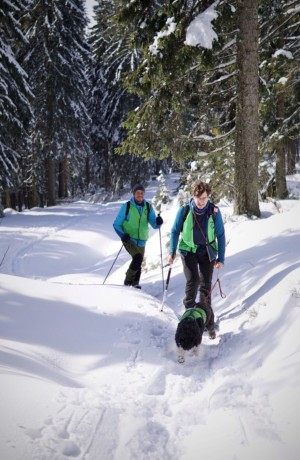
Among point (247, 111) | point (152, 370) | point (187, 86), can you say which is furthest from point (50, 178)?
point (152, 370)

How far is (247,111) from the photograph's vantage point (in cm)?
828

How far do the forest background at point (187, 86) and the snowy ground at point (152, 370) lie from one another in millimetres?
3647

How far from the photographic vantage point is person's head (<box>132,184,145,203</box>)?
7.48 meters

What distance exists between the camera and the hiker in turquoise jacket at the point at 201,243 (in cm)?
496

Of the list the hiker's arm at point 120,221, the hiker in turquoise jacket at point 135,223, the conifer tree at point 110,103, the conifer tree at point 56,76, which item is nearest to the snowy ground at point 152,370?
the hiker in turquoise jacket at point 135,223

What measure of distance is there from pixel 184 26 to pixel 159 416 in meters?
8.18

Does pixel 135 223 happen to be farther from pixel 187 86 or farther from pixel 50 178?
→ pixel 50 178

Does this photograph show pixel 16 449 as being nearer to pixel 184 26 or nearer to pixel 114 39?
pixel 184 26

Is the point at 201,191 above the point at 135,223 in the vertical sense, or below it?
above

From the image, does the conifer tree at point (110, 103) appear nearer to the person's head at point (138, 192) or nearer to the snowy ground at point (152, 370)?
the person's head at point (138, 192)

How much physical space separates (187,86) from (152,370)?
26.1 feet

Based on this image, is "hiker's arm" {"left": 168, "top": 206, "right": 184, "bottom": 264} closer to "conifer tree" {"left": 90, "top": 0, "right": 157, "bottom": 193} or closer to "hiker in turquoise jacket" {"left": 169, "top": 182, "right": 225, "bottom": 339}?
"hiker in turquoise jacket" {"left": 169, "top": 182, "right": 225, "bottom": 339}

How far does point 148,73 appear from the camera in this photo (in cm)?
823

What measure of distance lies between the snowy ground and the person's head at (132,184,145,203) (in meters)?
2.06
